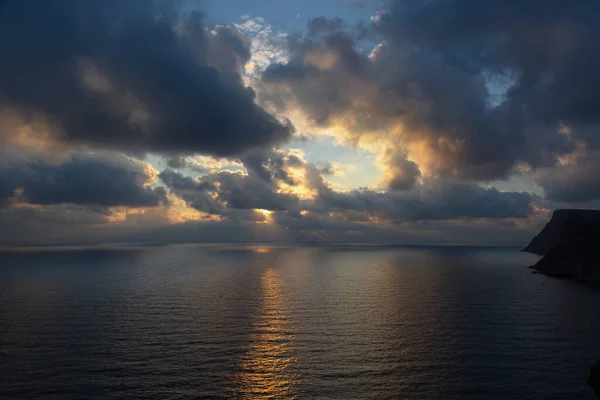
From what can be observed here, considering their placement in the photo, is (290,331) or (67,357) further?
(290,331)

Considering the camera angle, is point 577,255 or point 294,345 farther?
point 577,255

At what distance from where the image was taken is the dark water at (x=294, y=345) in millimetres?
42781

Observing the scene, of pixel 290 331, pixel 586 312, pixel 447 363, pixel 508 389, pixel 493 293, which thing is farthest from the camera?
pixel 493 293

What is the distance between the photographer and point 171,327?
66938 millimetres

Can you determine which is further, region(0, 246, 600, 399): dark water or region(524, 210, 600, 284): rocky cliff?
region(524, 210, 600, 284): rocky cliff

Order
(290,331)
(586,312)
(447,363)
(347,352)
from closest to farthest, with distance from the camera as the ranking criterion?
(447,363), (347,352), (290,331), (586,312)

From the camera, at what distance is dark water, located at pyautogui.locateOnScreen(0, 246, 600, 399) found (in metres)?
42.8

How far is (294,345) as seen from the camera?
5784 cm

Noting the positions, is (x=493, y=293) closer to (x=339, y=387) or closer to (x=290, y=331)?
(x=290, y=331)

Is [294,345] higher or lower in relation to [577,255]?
lower

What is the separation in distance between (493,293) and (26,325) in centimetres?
11039

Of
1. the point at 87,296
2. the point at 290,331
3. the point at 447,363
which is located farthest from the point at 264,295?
the point at 447,363

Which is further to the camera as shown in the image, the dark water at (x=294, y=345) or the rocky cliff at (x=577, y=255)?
the rocky cliff at (x=577, y=255)

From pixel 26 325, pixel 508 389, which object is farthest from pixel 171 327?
pixel 508 389
